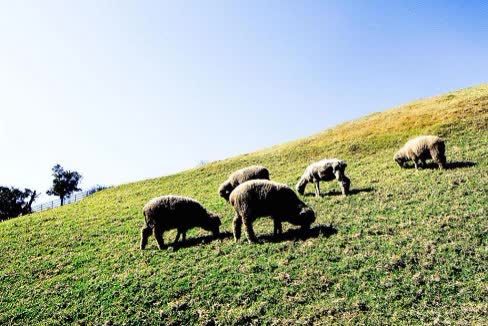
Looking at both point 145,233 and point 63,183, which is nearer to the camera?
point 145,233

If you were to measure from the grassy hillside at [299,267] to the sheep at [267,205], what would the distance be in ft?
3.05

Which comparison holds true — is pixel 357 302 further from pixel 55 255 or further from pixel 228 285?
pixel 55 255

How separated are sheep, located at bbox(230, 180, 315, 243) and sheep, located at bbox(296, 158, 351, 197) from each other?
832 centimetres

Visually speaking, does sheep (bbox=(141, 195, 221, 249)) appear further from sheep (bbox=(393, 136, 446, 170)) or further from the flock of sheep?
sheep (bbox=(393, 136, 446, 170))

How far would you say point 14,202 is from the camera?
8738 cm

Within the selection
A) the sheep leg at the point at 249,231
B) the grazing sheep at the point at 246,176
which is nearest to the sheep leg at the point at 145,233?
the sheep leg at the point at 249,231

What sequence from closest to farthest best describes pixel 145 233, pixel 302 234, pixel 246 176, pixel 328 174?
pixel 302 234 < pixel 145 233 < pixel 328 174 < pixel 246 176

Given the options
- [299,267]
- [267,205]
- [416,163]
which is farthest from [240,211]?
[416,163]

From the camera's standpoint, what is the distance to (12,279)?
2103 centimetres

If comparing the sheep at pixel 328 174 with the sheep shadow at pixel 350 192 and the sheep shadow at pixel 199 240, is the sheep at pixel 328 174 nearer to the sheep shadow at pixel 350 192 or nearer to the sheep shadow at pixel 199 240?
the sheep shadow at pixel 350 192

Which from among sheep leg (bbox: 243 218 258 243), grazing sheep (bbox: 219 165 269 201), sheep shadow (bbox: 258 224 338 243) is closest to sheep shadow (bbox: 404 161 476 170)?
grazing sheep (bbox: 219 165 269 201)

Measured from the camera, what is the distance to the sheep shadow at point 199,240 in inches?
827

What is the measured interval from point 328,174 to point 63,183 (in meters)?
86.2

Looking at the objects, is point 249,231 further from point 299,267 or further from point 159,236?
point 159,236
